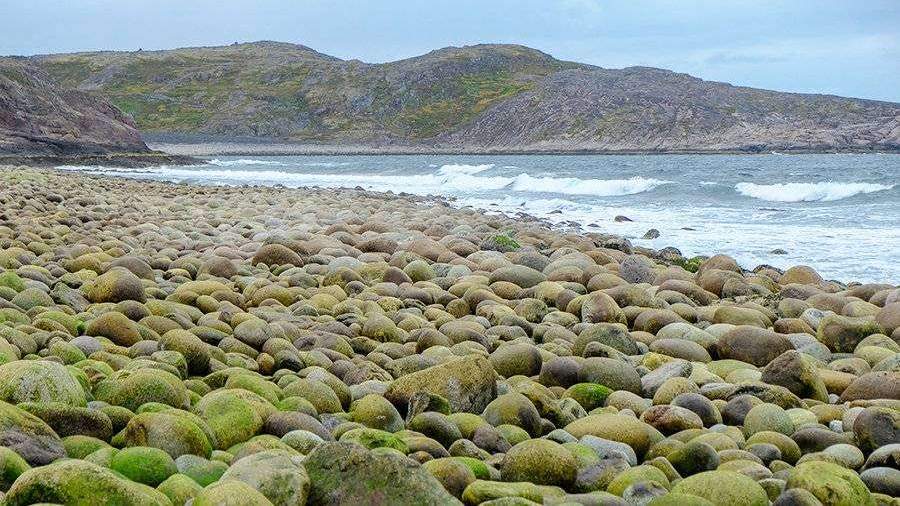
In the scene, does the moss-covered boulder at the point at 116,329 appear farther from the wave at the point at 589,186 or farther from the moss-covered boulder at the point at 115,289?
the wave at the point at 589,186

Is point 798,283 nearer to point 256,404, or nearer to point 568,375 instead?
point 568,375

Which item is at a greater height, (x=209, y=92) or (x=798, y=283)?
(x=209, y=92)

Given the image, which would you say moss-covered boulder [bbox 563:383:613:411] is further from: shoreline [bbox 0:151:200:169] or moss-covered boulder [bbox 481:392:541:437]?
shoreline [bbox 0:151:200:169]

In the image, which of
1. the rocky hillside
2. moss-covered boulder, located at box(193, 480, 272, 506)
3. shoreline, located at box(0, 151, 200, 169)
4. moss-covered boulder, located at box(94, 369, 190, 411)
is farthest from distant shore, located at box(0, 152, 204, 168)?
the rocky hillside

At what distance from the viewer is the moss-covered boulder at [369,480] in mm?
2807

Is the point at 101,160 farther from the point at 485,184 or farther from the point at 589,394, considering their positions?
the point at 589,394

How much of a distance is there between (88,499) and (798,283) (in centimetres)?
810

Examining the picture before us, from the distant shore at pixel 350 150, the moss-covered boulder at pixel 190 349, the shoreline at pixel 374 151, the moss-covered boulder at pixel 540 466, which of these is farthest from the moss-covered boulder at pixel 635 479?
the distant shore at pixel 350 150

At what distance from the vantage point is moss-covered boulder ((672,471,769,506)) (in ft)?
10.1

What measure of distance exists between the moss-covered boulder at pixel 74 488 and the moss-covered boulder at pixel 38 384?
0.98 m

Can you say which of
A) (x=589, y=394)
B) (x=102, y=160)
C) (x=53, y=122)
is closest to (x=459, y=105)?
(x=53, y=122)

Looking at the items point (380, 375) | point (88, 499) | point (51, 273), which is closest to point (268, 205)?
point (51, 273)

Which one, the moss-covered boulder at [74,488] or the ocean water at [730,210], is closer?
the moss-covered boulder at [74,488]

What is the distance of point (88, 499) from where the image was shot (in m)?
2.46
